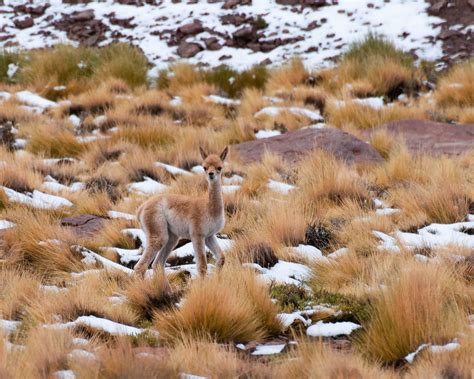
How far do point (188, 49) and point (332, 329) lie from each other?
12.7 meters

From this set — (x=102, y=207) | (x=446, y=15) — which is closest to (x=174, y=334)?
(x=102, y=207)

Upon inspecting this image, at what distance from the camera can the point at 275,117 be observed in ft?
40.4

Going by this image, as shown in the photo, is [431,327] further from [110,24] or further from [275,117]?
[110,24]

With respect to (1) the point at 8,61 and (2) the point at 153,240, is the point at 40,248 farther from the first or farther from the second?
(1) the point at 8,61

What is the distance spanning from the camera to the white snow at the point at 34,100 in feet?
44.4

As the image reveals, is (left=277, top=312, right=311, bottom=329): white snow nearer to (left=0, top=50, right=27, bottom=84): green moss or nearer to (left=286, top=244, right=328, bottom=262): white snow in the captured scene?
(left=286, top=244, right=328, bottom=262): white snow

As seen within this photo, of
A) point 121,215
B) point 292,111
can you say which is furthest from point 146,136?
point 121,215

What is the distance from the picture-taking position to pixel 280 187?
8.56 meters

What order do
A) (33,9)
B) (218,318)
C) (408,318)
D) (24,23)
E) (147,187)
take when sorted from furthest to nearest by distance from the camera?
(33,9) < (24,23) < (147,187) < (218,318) < (408,318)

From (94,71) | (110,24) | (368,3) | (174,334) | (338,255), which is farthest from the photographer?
(110,24)

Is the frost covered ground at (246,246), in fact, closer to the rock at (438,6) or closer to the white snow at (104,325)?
the white snow at (104,325)

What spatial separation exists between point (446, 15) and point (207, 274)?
11.8 meters

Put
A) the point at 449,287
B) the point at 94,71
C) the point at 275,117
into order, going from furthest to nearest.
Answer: the point at 94,71
the point at 275,117
the point at 449,287

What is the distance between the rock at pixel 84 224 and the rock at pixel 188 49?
30.5ft
